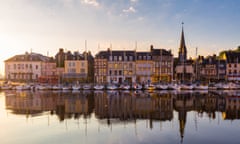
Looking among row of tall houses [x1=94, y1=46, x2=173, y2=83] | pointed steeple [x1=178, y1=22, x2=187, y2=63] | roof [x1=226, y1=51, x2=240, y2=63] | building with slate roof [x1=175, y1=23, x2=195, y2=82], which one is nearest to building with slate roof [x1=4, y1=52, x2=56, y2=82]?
→ row of tall houses [x1=94, y1=46, x2=173, y2=83]

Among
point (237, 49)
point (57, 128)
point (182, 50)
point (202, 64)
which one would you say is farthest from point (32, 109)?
point (237, 49)

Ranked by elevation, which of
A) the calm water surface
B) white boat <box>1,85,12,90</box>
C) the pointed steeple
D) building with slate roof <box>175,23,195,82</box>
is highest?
the pointed steeple

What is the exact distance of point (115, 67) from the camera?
59.8m

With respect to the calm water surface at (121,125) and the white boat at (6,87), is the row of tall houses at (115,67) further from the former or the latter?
the calm water surface at (121,125)

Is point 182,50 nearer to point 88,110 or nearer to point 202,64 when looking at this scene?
point 202,64

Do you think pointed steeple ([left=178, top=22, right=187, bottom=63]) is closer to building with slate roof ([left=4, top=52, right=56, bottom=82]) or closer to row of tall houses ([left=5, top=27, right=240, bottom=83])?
A: row of tall houses ([left=5, top=27, right=240, bottom=83])

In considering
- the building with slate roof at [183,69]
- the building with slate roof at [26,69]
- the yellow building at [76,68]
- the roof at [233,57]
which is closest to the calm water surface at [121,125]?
the yellow building at [76,68]

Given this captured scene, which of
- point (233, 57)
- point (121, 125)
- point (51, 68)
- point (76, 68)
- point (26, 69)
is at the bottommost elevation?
point (121, 125)

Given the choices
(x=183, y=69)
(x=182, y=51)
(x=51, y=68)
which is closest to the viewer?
(x=51, y=68)

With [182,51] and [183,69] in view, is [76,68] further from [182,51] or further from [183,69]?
[182,51]

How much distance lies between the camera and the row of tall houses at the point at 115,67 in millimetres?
60066

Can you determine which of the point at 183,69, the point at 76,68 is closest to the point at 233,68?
the point at 183,69

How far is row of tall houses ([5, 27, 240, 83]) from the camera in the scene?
60066 mm

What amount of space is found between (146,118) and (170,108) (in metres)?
6.47
